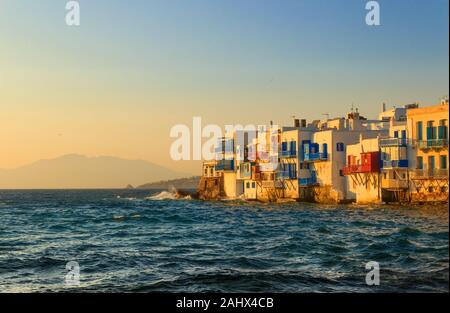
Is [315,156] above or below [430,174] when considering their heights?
above

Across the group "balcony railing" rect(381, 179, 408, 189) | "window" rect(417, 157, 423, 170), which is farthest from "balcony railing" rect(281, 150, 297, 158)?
"window" rect(417, 157, 423, 170)

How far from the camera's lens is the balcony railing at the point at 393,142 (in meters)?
63.2

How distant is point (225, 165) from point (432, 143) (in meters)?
51.1

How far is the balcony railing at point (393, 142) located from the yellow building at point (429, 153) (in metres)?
0.85

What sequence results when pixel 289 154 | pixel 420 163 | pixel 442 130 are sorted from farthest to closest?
pixel 289 154, pixel 420 163, pixel 442 130

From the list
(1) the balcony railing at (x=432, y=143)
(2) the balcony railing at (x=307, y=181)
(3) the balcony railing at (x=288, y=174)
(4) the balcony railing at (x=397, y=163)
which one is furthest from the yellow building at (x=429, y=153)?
(3) the balcony railing at (x=288, y=174)

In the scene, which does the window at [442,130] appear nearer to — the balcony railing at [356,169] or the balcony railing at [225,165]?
the balcony railing at [356,169]

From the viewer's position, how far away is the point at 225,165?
107 metres

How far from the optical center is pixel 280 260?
82.1 feet

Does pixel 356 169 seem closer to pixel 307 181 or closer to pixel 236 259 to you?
pixel 307 181

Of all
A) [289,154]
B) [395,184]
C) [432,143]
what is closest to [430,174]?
[432,143]

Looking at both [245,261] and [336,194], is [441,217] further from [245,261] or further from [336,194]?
[336,194]

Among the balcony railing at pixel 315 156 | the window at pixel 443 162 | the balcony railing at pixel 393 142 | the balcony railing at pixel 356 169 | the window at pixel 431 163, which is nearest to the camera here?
the window at pixel 443 162
